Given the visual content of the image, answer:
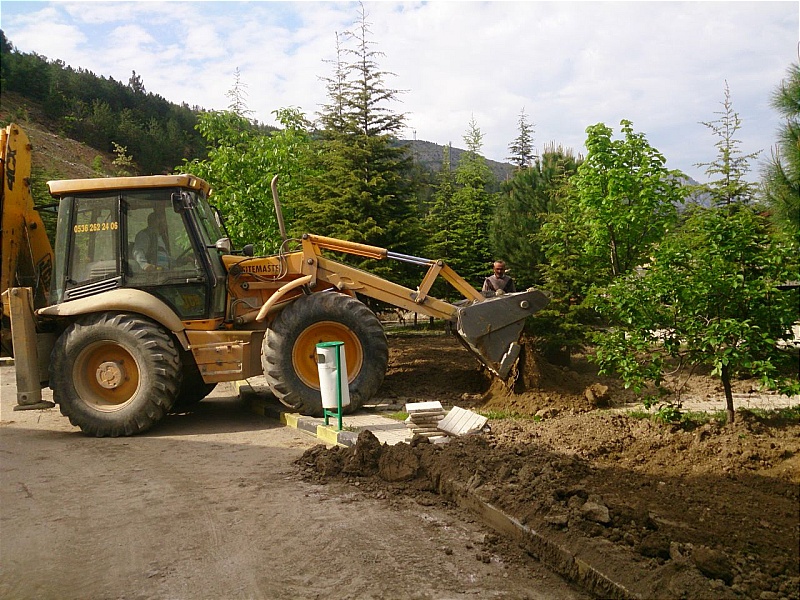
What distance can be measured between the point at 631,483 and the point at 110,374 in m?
6.94

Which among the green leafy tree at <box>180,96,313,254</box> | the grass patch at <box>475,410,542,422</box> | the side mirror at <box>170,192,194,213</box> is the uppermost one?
the green leafy tree at <box>180,96,313,254</box>

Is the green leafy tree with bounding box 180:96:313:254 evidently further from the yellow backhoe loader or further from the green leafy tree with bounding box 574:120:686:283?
the green leafy tree with bounding box 574:120:686:283

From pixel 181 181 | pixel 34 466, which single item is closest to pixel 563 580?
pixel 34 466

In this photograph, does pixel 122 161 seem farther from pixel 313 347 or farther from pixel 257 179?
pixel 313 347

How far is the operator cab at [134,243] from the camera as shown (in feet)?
32.2

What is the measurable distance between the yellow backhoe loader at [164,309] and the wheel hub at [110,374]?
17 mm

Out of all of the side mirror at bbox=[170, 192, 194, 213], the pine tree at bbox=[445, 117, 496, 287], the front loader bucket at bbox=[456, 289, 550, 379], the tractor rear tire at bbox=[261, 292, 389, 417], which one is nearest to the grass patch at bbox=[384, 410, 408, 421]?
the tractor rear tire at bbox=[261, 292, 389, 417]

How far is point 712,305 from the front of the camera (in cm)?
688

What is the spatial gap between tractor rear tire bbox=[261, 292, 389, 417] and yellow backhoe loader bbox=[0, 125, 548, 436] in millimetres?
17

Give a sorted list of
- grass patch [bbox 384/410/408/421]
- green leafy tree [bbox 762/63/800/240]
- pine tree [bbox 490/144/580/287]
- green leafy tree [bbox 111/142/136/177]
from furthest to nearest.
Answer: green leafy tree [bbox 111/142/136/177], pine tree [bbox 490/144/580/287], grass patch [bbox 384/410/408/421], green leafy tree [bbox 762/63/800/240]

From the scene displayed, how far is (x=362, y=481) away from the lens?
6906 millimetres

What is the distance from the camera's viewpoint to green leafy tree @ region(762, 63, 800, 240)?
Answer: 5.77 meters

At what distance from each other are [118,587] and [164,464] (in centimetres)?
339

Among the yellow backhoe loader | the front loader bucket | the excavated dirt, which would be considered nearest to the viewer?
the excavated dirt
